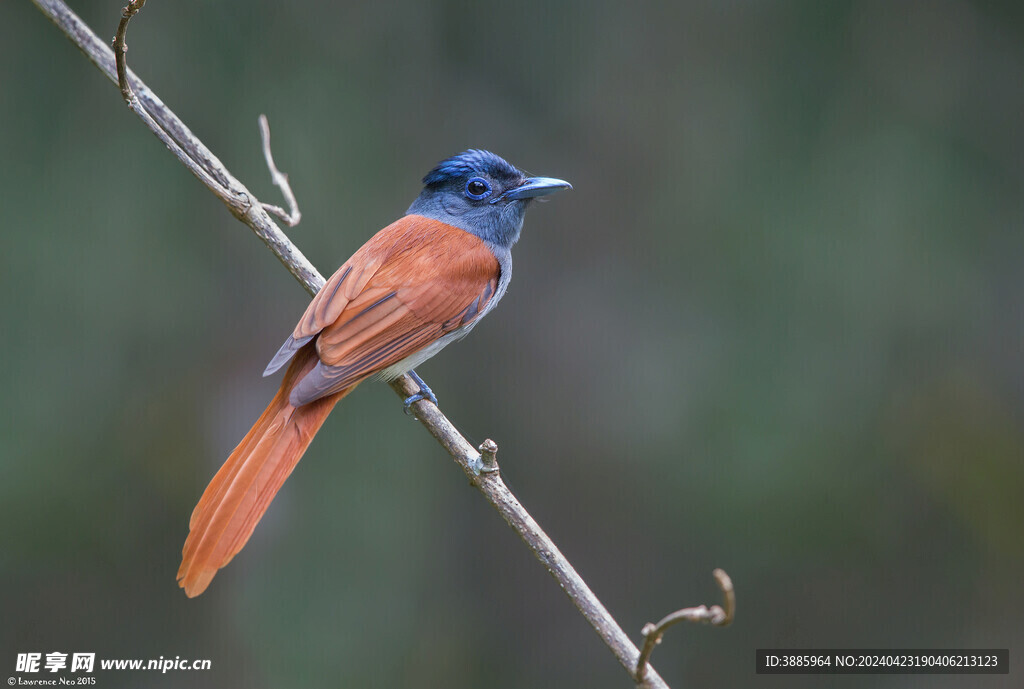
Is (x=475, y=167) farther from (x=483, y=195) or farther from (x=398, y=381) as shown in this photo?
(x=398, y=381)

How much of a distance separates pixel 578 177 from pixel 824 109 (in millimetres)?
1505

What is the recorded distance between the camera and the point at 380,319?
11.4 feet

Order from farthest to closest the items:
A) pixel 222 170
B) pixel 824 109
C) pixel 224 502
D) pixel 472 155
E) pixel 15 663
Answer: pixel 824 109 → pixel 15 663 → pixel 472 155 → pixel 222 170 → pixel 224 502

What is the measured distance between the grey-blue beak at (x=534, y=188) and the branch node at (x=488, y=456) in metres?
1.57

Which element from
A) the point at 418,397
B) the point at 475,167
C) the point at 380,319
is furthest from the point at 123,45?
the point at 475,167

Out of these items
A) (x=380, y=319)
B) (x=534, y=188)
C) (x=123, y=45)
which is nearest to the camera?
(x=123, y=45)

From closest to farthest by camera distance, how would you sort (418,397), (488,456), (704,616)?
(704,616), (488,456), (418,397)

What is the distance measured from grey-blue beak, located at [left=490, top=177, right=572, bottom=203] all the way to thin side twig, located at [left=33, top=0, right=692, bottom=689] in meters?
1.00

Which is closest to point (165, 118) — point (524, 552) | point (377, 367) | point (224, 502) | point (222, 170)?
point (222, 170)

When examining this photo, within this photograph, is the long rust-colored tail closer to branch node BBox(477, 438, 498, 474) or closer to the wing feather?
the wing feather

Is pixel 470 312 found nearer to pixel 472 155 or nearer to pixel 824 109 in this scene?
pixel 472 155

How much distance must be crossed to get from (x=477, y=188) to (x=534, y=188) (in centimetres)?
26

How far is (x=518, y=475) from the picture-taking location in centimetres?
600

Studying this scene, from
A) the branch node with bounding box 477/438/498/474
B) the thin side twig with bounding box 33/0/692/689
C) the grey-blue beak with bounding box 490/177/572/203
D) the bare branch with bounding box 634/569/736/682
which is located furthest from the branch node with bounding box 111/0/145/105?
the bare branch with bounding box 634/569/736/682
